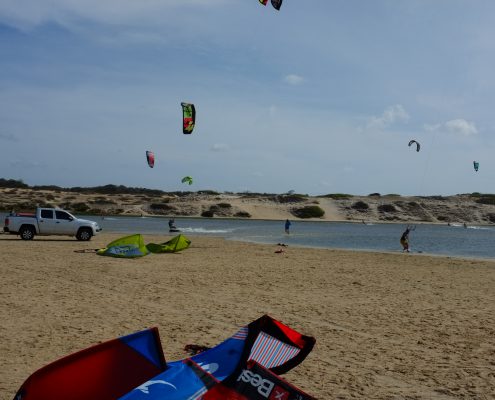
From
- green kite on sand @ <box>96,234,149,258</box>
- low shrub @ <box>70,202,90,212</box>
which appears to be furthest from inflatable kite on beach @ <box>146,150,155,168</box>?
low shrub @ <box>70,202,90,212</box>

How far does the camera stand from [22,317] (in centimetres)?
912

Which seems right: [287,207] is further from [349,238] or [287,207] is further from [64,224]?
[64,224]

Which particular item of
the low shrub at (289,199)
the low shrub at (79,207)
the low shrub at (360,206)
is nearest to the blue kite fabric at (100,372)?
the low shrub at (79,207)

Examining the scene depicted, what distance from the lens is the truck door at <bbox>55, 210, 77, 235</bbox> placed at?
26961 millimetres

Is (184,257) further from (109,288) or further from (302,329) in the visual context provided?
(302,329)

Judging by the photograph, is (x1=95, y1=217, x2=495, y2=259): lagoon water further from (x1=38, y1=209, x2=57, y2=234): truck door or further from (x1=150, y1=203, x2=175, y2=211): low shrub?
(x1=150, y1=203, x2=175, y2=211): low shrub

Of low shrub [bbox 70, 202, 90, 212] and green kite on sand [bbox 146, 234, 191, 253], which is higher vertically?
green kite on sand [bbox 146, 234, 191, 253]

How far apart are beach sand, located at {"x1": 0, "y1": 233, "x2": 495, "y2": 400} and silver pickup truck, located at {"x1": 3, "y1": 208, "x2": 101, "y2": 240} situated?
26.8ft

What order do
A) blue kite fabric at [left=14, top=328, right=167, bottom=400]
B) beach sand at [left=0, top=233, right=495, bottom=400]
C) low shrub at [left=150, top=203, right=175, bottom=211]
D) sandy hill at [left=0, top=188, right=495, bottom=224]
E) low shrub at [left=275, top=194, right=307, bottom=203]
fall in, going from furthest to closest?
low shrub at [left=275, top=194, right=307, bottom=203], low shrub at [left=150, top=203, right=175, bottom=211], sandy hill at [left=0, top=188, right=495, bottom=224], beach sand at [left=0, top=233, right=495, bottom=400], blue kite fabric at [left=14, top=328, right=167, bottom=400]

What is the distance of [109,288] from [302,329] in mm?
5408

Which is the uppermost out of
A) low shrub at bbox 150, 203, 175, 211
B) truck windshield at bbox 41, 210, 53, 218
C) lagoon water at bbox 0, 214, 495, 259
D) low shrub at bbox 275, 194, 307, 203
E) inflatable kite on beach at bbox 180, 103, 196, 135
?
inflatable kite on beach at bbox 180, 103, 196, 135

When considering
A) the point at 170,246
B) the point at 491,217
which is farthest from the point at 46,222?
the point at 491,217

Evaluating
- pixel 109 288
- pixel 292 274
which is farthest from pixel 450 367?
pixel 292 274

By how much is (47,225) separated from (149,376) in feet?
77.7
